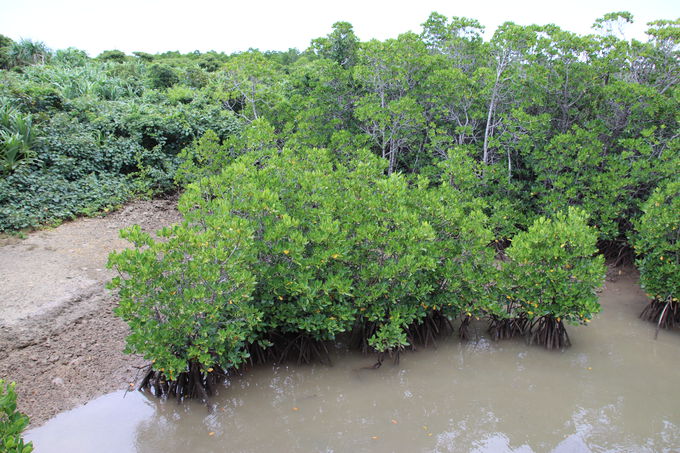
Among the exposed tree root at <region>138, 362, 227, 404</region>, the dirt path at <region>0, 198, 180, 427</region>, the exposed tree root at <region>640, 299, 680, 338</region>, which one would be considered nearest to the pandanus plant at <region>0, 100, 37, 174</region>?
the dirt path at <region>0, 198, 180, 427</region>

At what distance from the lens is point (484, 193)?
10.5 m

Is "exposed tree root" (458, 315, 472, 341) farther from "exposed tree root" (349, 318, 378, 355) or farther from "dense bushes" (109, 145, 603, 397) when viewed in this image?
"exposed tree root" (349, 318, 378, 355)

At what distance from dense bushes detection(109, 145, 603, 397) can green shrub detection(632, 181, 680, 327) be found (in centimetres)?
141

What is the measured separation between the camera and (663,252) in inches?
290

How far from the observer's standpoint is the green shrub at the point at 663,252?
714 centimetres

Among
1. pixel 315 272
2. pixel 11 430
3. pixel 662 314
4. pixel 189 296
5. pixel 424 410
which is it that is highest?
pixel 315 272

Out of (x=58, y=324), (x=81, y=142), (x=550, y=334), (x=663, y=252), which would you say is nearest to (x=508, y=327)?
(x=550, y=334)

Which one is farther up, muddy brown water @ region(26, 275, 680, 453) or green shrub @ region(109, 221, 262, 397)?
green shrub @ region(109, 221, 262, 397)

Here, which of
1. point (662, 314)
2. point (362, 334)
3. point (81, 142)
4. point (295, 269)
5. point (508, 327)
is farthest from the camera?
point (81, 142)

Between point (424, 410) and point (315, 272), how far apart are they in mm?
2111

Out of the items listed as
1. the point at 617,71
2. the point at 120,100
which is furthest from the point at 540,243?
the point at 120,100

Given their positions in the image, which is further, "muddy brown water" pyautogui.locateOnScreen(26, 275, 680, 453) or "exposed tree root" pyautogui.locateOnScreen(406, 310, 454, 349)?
"exposed tree root" pyautogui.locateOnScreen(406, 310, 454, 349)

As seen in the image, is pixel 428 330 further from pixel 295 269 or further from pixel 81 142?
pixel 81 142

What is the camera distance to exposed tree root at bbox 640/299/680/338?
24.2 feet
